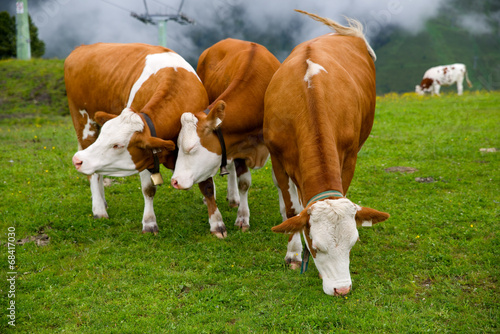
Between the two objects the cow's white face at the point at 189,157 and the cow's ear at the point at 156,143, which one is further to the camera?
the cow's white face at the point at 189,157

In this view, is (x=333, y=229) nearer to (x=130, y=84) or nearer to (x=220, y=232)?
(x=220, y=232)

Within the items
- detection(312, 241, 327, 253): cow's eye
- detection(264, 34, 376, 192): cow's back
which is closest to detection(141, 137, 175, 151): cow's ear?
detection(264, 34, 376, 192): cow's back

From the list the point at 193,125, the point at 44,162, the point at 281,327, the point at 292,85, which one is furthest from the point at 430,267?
the point at 44,162

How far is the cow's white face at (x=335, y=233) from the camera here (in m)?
4.18

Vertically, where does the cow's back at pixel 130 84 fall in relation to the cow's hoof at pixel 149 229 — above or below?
above

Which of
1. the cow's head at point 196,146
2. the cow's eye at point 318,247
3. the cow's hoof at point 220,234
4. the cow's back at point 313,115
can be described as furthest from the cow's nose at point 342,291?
the cow's hoof at point 220,234

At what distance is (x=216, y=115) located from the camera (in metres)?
5.96

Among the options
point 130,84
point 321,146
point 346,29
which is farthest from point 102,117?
point 346,29

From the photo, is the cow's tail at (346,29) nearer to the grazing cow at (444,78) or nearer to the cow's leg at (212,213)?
the cow's leg at (212,213)

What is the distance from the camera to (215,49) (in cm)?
805

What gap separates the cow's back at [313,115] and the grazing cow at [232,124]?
754 mm

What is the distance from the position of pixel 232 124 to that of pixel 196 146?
2.15 feet

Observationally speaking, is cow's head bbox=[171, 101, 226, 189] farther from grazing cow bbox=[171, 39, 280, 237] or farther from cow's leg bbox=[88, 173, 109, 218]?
cow's leg bbox=[88, 173, 109, 218]

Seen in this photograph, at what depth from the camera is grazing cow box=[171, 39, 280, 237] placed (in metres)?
6.02
